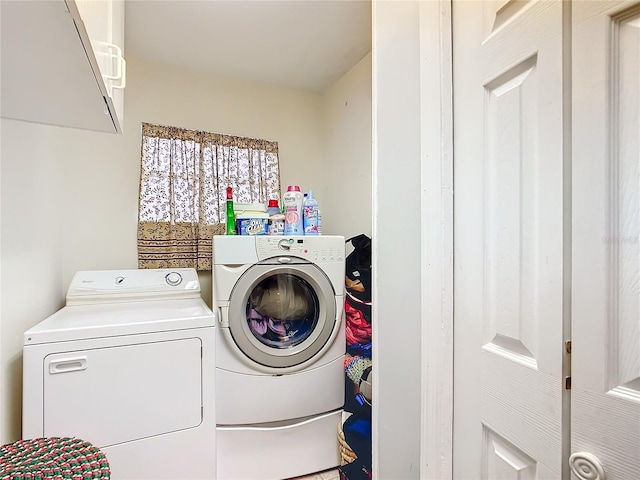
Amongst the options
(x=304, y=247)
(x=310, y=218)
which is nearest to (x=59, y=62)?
(x=304, y=247)

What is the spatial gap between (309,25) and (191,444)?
86.4 inches

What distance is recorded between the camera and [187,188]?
7.60 ft

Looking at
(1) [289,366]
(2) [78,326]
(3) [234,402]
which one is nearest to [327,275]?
(1) [289,366]

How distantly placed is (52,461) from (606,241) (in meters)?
1.22

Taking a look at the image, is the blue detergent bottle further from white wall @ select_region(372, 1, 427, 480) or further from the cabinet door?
the cabinet door

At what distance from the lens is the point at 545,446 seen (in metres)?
0.57

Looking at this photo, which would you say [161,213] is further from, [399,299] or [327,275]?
[399,299]

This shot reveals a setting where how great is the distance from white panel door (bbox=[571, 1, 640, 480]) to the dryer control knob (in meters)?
1.93

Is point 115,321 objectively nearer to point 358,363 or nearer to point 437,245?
point 358,363

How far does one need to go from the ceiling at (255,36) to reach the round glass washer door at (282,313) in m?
1.34

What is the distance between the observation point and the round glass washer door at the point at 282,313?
1643 millimetres

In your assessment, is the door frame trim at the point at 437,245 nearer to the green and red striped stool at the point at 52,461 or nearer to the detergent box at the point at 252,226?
the green and red striped stool at the point at 52,461

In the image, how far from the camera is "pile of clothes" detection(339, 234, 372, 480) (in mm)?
1563

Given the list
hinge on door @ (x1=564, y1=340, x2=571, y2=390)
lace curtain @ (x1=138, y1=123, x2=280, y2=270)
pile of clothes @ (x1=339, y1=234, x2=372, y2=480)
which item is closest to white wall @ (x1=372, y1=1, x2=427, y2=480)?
hinge on door @ (x1=564, y1=340, x2=571, y2=390)
